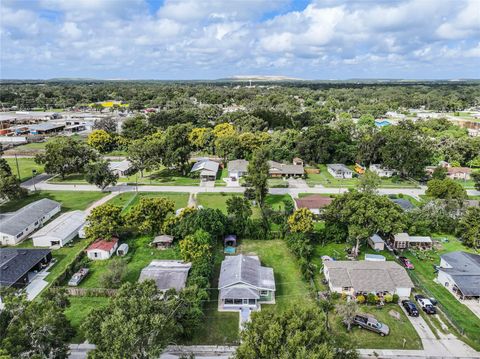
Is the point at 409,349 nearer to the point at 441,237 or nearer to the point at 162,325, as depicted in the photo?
the point at 162,325

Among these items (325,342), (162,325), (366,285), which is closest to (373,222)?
(366,285)

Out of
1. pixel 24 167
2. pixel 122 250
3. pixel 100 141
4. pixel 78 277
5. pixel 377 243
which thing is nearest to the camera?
pixel 78 277

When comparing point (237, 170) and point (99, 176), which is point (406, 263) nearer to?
point (237, 170)

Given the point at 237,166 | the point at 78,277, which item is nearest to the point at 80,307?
the point at 78,277

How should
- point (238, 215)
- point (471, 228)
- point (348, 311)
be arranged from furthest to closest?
1. point (238, 215)
2. point (471, 228)
3. point (348, 311)

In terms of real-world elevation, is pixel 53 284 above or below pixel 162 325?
below

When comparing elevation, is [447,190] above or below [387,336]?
above
